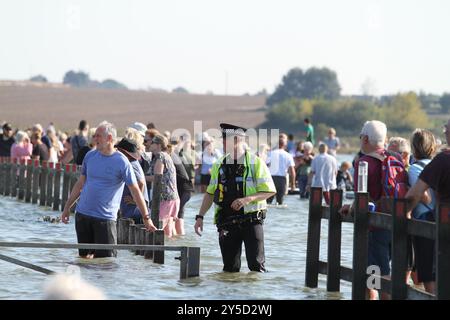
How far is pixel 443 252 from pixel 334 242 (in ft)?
7.93

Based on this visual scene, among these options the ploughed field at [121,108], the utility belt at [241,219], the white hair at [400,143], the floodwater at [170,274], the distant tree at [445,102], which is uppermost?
the distant tree at [445,102]

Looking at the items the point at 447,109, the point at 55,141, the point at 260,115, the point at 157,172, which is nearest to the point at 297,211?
the point at 55,141

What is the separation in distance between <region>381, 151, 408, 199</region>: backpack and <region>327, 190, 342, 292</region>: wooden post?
Result: 803 mm

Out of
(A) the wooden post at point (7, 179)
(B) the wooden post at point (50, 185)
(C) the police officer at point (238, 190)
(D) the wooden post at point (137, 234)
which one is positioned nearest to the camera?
(C) the police officer at point (238, 190)

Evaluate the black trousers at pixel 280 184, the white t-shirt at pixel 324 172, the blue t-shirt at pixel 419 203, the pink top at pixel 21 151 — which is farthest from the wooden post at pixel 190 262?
the pink top at pixel 21 151

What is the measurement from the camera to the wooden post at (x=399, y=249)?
31.2 feet

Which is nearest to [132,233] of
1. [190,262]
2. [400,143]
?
[190,262]

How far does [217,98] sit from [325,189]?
123154 millimetres

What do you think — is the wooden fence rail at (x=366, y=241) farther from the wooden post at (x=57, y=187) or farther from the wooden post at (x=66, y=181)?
the wooden post at (x=57, y=187)

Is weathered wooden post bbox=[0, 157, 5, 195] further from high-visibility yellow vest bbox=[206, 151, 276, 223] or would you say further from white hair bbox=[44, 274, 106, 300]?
white hair bbox=[44, 274, 106, 300]

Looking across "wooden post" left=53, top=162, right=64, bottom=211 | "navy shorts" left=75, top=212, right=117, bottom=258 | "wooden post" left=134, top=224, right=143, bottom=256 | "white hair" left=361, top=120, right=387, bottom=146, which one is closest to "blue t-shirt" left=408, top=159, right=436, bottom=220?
"white hair" left=361, top=120, right=387, bottom=146

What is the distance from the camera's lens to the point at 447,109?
17225 cm

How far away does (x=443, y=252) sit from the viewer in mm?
8945

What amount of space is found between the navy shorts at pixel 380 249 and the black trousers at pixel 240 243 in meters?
1.85
